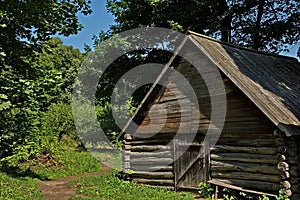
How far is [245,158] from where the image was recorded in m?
10.7

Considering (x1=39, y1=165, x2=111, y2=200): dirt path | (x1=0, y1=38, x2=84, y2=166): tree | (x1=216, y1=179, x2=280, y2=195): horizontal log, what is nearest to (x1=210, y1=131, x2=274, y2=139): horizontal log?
(x1=216, y1=179, x2=280, y2=195): horizontal log

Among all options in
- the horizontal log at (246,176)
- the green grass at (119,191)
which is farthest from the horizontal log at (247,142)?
the green grass at (119,191)

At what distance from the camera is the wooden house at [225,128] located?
9.86 meters

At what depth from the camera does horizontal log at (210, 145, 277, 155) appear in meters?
10.1

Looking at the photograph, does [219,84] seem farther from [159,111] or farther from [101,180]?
[101,180]

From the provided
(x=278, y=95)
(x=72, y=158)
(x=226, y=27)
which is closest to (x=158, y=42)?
(x=226, y=27)

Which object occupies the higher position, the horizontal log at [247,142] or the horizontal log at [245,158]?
the horizontal log at [247,142]

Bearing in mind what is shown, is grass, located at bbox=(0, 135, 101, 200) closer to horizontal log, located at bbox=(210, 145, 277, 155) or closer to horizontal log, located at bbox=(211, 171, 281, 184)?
horizontal log, located at bbox=(211, 171, 281, 184)

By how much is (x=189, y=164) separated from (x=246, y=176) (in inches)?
91.3

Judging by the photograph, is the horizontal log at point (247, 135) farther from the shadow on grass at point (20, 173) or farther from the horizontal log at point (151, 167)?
the shadow on grass at point (20, 173)

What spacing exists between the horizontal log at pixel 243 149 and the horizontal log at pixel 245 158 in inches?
4.1

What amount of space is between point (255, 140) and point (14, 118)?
24.5 ft

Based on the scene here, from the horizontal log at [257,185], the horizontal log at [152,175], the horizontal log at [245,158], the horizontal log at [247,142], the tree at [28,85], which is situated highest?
the tree at [28,85]

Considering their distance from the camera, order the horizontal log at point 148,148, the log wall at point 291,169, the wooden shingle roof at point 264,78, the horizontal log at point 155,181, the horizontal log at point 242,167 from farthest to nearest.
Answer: the horizontal log at point 148,148 < the horizontal log at point 155,181 < the horizontal log at point 242,167 < the wooden shingle roof at point 264,78 < the log wall at point 291,169
